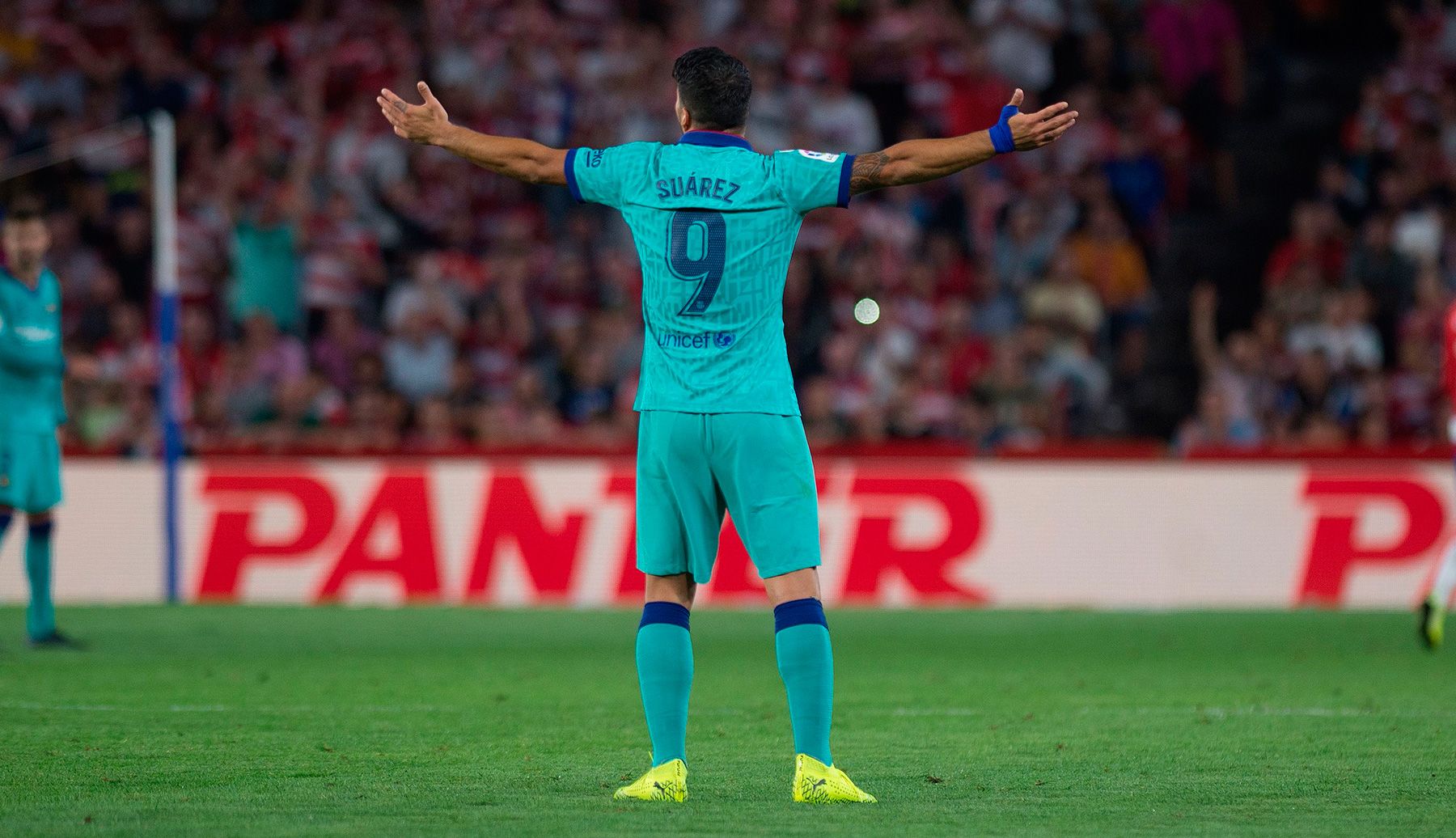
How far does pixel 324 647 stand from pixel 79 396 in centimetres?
643

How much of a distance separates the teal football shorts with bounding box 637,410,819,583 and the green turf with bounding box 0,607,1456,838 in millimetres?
745

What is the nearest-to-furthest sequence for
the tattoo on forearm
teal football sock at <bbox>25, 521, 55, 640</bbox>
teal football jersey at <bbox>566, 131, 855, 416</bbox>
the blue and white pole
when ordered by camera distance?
the tattoo on forearm < teal football jersey at <bbox>566, 131, 855, 416</bbox> < teal football sock at <bbox>25, 521, 55, 640</bbox> < the blue and white pole

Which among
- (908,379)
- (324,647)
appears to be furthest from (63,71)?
(324,647)

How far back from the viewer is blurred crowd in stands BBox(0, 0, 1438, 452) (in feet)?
57.2

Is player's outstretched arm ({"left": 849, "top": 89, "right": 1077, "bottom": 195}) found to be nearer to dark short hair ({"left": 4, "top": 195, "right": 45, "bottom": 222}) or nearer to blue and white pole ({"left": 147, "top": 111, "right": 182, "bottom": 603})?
dark short hair ({"left": 4, "top": 195, "right": 45, "bottom": 222})

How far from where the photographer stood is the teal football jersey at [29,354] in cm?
1152

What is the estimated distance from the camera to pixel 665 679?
20.4 feet

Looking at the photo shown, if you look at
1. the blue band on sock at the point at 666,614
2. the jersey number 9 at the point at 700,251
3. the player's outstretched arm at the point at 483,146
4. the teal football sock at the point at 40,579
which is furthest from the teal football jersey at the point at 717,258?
the teal football sock at the point at 40,579

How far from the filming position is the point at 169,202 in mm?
14969

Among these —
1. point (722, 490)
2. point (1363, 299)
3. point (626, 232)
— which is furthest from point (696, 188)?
point (626, 232)

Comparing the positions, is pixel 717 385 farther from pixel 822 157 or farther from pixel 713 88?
pixel 713 88

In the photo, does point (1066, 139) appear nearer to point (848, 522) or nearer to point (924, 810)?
point (848, 522)

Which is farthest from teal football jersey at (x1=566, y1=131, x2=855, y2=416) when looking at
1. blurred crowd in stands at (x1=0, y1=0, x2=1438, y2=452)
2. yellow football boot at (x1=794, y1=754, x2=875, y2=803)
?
blurred crowd in stands at (x1=0, y1=0, x2=1438, y2=452)

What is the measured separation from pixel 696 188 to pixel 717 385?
600 millimetres
